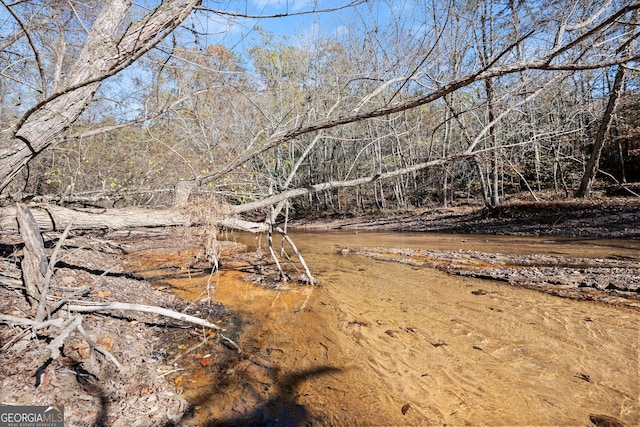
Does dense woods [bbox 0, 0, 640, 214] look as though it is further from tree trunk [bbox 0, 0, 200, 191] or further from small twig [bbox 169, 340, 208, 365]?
small twig [bbox 169, 340, 208, 365]

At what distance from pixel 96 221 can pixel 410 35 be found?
5.64m

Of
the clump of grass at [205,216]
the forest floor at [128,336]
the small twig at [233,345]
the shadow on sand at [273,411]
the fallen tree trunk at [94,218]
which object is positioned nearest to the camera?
the forest floor at [128,336]

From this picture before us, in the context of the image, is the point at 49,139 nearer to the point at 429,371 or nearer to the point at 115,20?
the point at 115,20

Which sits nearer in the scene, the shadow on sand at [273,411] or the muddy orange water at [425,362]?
the shadow on sand at [273,411]

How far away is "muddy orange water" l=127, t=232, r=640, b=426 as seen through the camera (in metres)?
2.45

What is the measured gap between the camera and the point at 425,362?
3.17 meters

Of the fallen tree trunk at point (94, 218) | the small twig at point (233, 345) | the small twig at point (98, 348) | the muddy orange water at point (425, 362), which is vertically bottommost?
the muddy orange water at point (425, 362)

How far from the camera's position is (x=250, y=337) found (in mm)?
3814

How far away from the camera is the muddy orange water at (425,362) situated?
8.05ft

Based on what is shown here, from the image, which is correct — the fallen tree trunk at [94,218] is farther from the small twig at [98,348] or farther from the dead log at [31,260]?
the small twig at [98,348]

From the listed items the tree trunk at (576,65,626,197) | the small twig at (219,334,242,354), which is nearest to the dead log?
the small twig at (219,334,242,354)

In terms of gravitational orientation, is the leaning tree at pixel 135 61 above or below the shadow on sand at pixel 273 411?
above

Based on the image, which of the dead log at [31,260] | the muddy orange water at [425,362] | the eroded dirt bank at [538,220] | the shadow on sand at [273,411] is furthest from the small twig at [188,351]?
the eroded dirt bank at [538,220]

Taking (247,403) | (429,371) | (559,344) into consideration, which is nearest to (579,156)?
(559,344)
